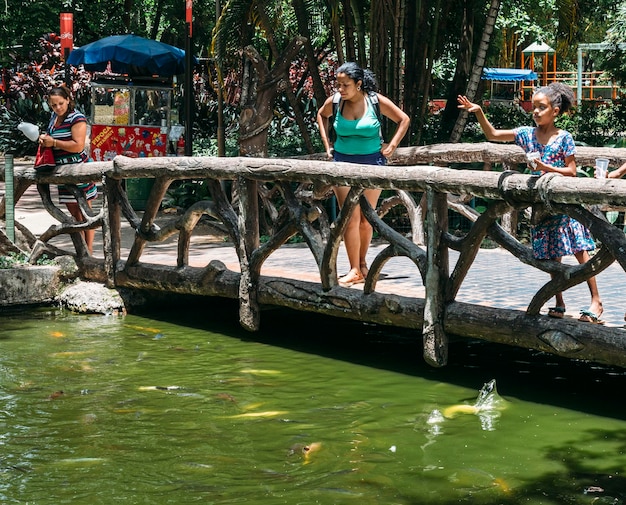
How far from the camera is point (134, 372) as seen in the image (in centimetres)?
757

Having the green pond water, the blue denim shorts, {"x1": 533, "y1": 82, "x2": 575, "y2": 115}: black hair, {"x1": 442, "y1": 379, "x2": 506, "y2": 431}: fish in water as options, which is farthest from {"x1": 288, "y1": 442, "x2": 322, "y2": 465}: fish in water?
the blue denim shorts

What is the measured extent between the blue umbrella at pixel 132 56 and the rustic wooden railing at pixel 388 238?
7290mm

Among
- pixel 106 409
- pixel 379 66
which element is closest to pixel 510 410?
pixel 106 409

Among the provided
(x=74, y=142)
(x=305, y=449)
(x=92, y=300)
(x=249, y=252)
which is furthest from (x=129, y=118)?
(x=305, y=449)

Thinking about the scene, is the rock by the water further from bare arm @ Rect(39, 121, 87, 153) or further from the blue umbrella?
the blue umbrella

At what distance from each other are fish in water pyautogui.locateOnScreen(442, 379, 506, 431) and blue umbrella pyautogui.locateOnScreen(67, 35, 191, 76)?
1213 cm

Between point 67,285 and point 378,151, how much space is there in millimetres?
3625

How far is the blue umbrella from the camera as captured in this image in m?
17.5

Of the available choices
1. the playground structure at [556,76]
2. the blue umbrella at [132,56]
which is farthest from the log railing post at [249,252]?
the playground structure at [556,76]

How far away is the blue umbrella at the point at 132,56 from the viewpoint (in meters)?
17.5

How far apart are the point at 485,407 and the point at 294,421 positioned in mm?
1209

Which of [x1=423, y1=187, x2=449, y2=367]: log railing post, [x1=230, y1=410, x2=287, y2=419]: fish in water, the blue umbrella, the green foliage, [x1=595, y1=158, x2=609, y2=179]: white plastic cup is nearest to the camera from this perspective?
[x1=595, y1=158, x2=609, y2=179]: white plastic cup

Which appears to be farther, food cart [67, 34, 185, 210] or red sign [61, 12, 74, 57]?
red sign [61, 12, 74, 57]

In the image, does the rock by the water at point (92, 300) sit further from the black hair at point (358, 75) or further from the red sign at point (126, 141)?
the red sign at point (126, 141)
